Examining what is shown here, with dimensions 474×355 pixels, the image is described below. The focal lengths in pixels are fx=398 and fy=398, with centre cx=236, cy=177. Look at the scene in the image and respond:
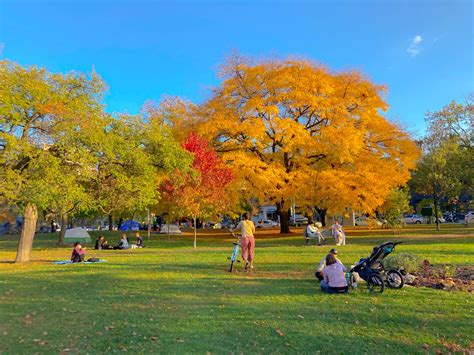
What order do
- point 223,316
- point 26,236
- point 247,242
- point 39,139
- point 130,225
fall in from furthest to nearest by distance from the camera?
point 130,225 < point 26,236 < point 39,139 < point 247,242 < point 223,316

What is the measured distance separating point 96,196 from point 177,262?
590 cm

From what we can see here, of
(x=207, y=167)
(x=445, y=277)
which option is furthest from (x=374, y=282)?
(x=207, y=167)

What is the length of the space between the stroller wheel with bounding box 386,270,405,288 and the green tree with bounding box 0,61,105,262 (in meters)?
10.9

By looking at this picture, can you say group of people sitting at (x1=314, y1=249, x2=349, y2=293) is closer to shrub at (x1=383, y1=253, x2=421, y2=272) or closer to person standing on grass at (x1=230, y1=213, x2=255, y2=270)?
shrub at (x1=383, y1=253, x2=421, y2=272)

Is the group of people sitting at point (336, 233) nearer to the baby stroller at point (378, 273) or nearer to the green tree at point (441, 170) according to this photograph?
the baby stroller at point (378, 273)

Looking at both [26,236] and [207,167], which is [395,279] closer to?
[26,236]

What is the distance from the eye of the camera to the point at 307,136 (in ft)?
81.0

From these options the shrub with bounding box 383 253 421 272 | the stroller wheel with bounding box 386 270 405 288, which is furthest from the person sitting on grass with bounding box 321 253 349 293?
the shrub with bounding box 383 253 421 272

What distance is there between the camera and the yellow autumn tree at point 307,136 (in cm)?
2444

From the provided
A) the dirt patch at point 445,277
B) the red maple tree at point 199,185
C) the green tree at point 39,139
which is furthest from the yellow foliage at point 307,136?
the dirt patch at point 445,277

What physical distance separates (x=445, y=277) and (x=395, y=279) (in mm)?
1888

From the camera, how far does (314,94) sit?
26156 millimetres

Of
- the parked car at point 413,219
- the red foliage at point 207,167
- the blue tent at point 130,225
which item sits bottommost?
the blue tent at point 130,225

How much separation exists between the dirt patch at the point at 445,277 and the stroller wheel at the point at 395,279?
2.52 feet
